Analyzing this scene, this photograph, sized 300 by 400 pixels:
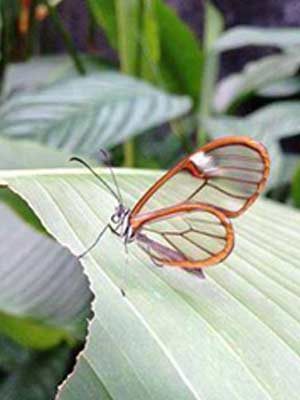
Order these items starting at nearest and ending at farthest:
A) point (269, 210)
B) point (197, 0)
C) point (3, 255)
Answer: point (269, 210) < point (3, 255) < point (197, 0)

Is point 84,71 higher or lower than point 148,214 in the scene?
lower

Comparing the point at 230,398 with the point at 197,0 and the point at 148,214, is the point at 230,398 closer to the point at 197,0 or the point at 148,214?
the point at 148,214

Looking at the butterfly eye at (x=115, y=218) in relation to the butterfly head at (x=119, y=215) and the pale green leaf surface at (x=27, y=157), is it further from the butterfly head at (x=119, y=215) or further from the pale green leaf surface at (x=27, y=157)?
the pale green leaf surface at (x=27, y=157)

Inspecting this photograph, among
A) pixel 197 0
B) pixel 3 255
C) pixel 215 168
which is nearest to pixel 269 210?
pixel 215 168

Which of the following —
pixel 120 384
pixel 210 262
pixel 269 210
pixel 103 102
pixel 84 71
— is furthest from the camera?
pixel 84 71

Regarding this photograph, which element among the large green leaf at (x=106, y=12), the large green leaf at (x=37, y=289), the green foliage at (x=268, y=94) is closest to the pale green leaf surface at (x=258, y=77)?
the green foliage at (x=268, y=94)

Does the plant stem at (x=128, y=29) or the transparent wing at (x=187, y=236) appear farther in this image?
the plant stem at (x=128, y=29)

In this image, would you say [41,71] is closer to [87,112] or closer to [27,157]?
[87,112]
